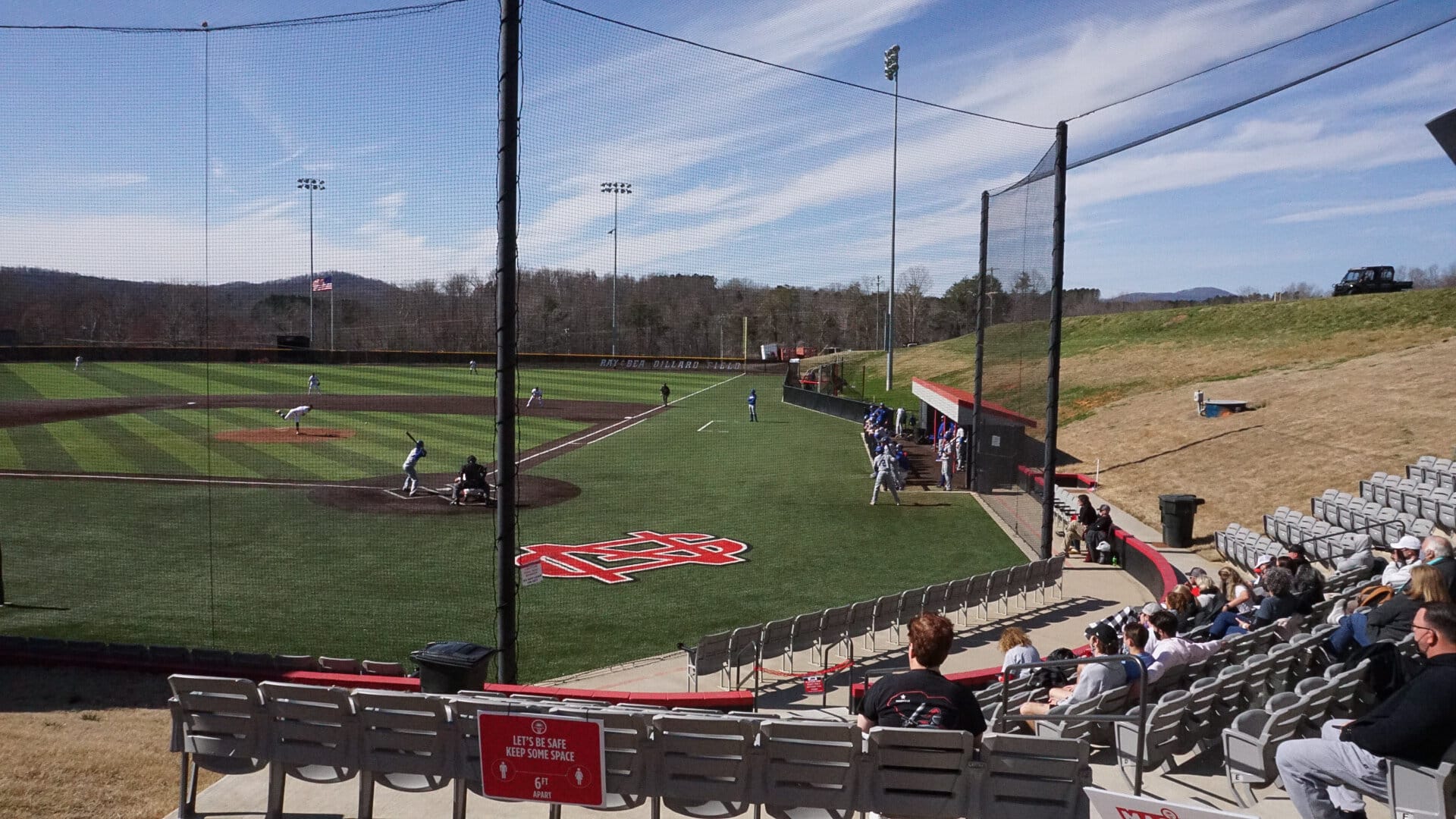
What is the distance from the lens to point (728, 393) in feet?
177

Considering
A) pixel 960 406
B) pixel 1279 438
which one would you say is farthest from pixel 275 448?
pixel 1279 438

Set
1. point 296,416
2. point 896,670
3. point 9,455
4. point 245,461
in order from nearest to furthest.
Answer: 1. point 896,670
2. point 9,455
3. point 245,461
4. point 296,416

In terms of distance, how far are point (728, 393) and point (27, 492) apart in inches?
1414

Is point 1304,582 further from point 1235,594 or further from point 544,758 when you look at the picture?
point 544,758

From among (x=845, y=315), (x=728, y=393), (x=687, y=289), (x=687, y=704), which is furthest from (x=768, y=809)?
(x=728, y=393)

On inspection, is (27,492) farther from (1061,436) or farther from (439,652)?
(1061,436)

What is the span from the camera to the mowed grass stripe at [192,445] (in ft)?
84.9

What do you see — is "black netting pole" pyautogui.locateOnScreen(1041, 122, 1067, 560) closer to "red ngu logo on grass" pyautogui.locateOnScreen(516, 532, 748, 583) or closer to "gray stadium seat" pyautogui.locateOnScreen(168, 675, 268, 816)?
"red ngu logo on grass" pyautogui.locateOnScreen(516, 532, 748, 583)

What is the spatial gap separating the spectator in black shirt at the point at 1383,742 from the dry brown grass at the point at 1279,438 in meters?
17.4

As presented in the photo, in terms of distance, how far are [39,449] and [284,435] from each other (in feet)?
22.2

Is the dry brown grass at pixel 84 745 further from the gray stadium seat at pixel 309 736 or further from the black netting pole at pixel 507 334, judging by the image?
the black netting pole at pixel 507 334

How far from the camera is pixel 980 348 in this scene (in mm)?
23016

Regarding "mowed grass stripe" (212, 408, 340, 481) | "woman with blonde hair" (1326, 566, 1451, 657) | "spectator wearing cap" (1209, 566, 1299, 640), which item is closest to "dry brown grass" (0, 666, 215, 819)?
"woman with blonde hair" (1326, 566, 1451, 657)

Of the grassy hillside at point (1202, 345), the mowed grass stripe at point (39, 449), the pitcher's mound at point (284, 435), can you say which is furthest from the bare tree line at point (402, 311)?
the grassy hillside at point (1202, 345)
